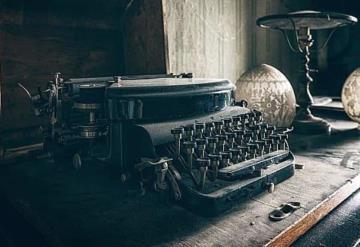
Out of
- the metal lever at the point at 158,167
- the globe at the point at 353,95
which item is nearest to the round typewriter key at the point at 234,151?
the metal lever at the point at 158,167

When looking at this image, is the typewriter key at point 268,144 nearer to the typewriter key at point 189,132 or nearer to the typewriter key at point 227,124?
the typewriter key at point 227,124

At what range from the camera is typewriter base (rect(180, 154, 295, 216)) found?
3.67 ft

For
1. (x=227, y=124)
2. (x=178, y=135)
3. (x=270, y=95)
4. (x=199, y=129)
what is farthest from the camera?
(x=270, y=95)

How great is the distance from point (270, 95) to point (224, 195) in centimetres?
129

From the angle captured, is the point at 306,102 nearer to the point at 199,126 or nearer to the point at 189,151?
the point at 199,126

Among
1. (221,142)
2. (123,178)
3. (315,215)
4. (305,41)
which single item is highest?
(305,41)

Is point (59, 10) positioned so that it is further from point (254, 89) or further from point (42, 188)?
point (254, 89)

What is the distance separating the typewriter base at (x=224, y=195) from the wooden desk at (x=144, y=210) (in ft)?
0.08

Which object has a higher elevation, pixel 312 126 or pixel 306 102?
pixel 306 102

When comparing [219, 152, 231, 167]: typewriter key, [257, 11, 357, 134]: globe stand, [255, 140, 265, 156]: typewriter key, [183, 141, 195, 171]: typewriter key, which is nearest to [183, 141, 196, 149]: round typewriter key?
[183, 141, 195, 171]: typewriter key

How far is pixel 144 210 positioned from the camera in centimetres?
119

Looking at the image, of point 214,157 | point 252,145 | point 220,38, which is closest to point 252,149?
point 252,145

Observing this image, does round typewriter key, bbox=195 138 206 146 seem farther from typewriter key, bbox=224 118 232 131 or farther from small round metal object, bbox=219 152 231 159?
typewriter key, bbox=224 118 232 131

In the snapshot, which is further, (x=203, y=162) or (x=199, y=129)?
(x=199, y=129)
